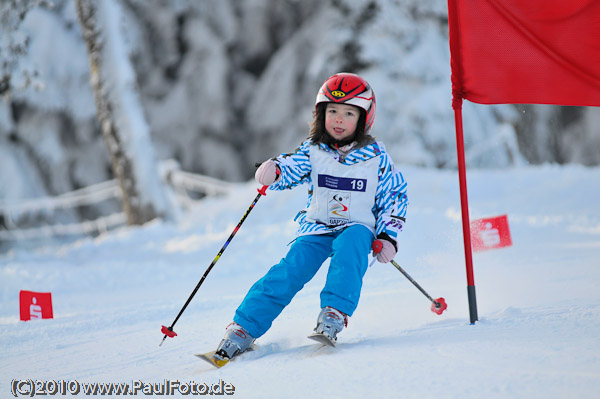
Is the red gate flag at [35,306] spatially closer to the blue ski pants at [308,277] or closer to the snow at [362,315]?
the snow at [362,315]

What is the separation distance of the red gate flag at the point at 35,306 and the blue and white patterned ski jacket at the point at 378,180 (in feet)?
6.17

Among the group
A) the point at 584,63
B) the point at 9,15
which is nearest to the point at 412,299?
the point at 584,63

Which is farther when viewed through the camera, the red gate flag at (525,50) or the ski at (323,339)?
the red gate flag at (525,50)

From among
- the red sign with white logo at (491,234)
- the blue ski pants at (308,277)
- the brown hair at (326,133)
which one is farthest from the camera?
the red sign with white logo at (491,234)

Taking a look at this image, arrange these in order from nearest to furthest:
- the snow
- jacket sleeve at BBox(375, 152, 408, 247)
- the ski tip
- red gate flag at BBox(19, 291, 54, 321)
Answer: the snow → the ski tip → jacket sleeve at BBox(375, 152, 408, 247) → red gate flag at BBox(19, 291, 54, 321)

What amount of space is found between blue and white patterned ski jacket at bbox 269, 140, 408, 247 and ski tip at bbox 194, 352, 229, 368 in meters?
0.73

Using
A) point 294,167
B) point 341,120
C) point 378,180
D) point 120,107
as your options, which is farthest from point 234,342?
point 120,107

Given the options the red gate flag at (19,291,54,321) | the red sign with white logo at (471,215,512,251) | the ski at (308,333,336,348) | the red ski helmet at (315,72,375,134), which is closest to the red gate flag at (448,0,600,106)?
the red ski helmet at (315,72,375,134)

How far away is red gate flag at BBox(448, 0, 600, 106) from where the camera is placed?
8.85 ft

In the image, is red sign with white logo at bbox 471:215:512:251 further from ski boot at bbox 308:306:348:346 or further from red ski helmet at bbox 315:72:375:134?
ski boot at bbox 308:306:348:346

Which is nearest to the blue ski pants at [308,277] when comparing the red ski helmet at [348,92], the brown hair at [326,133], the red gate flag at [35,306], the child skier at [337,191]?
the child skier at [337,191]

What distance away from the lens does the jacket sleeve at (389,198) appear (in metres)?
2.76

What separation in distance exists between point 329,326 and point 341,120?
0.96 metres

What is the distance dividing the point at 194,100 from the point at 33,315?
11976 millimetres
